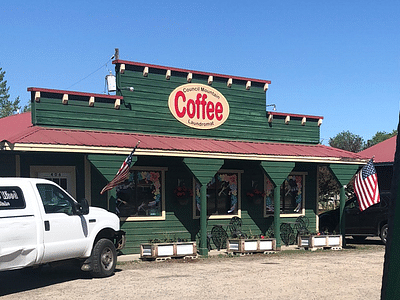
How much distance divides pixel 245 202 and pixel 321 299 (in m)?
9.45

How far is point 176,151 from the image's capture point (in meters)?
15.2

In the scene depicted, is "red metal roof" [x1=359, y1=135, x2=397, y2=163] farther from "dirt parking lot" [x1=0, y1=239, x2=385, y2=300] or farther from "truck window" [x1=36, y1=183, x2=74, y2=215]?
"truck window" [x1=36, y1=183, x2=74, y2=215]

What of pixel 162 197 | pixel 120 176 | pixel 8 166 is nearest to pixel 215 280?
pixel 120 176

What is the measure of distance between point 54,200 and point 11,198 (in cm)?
109

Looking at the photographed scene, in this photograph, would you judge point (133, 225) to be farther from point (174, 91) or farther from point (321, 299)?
point (321, 299)

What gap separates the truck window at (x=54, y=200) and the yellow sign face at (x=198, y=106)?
6.78 metres

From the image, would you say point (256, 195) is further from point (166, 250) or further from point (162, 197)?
point (166, 250)

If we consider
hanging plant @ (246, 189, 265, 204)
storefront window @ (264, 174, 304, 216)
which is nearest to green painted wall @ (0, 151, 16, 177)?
hanging plant @ (246, 189, 265, 204)

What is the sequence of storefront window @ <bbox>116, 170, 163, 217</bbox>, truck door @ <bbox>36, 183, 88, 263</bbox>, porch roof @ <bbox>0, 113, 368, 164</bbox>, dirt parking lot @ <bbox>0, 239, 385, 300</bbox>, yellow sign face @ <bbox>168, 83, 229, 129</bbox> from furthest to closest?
yellow sign face @ <bbox>168, 83, 229, 129</bbox> < storefront window @ <bbox>116, 170, 163, 217</bbox> < porch roof @ <bbox>0, 113, 368, 164</bbox> < truck door @ <bbox>36, 183, 88, 263</bbox> < dirt parking lot @ <bbox>0, 239, 385, 300</bbox>

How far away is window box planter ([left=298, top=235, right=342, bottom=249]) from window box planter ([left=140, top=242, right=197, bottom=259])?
4.35 metres

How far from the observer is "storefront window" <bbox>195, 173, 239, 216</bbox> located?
709 inches

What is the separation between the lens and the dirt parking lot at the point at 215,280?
971 cm

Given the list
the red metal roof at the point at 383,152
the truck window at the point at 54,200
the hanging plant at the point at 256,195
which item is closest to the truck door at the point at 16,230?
the truck window at the point at 54,200

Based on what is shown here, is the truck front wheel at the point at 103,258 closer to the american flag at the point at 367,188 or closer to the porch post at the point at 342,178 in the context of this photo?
the american flag at the point at 367,188
